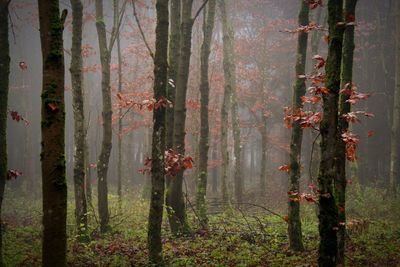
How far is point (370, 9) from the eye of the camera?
94.2 feet

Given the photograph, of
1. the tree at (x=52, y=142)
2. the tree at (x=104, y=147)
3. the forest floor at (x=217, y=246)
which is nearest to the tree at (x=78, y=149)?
the forest floor at (x=217, y=246)

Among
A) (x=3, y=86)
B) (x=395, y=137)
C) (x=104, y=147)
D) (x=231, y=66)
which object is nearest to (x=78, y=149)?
(x=104, y=147)

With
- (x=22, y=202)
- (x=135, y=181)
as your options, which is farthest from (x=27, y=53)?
(x=22, y=202)

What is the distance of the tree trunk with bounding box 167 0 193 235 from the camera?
10523mm

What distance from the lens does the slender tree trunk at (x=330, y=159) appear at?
5359 mm

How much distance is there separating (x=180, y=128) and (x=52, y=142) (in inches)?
251

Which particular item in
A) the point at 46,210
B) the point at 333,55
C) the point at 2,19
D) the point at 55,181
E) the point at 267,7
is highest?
the point at 267,7

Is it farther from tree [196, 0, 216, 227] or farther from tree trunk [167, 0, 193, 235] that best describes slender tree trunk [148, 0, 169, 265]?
tree [196, 0, 216, 227]

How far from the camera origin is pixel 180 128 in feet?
35.6

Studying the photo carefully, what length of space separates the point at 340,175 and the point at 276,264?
255 cm

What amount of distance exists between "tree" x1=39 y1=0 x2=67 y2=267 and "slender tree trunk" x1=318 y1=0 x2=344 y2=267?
3.71m

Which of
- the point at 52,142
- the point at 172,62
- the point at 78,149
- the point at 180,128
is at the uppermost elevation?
the point at 172,62

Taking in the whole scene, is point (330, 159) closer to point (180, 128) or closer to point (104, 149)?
point (180, 128)

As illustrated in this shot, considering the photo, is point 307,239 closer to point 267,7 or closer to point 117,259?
point 117,259
